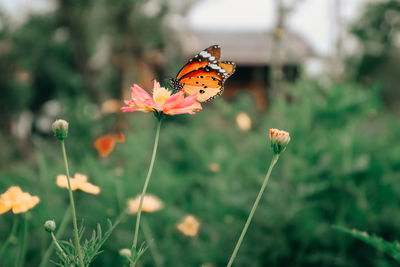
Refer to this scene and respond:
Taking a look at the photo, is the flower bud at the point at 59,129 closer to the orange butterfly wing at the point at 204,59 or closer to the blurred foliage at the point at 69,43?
the orange butterfly wing at the point at 204,59

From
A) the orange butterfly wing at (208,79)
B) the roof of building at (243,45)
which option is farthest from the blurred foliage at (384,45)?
the orange butterfly wing at (208,79)

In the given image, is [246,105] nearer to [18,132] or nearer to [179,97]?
[179,97]

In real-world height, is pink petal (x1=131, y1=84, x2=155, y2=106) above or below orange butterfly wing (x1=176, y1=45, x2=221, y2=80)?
below

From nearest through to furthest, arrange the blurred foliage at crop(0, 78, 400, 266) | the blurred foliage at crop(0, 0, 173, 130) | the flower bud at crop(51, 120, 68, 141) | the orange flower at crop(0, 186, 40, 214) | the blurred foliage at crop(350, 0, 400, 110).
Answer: the flower bud at crop(51, 120, 68, 141) < the orange flower at crop(0, 186, 40, 214) < the blurred foliage at crop(0, 78, 400, 266) < the blurred foliage at crop(0, 0, 173, 130) < the blurred foliage at crop(350, 0, 400, 110)

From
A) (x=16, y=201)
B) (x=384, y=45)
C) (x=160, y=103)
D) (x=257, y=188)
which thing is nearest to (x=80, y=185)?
(x=16, y=201)

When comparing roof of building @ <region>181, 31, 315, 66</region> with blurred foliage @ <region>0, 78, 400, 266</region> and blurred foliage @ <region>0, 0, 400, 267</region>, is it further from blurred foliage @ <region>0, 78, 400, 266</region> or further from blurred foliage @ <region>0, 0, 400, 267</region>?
blurred foliage @ <region>0, 78, 400, 266</region>

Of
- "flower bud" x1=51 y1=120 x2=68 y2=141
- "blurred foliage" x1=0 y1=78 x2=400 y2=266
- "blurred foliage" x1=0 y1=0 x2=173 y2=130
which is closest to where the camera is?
"flower bud" x1=51 y1=120 x2=68 y2=141

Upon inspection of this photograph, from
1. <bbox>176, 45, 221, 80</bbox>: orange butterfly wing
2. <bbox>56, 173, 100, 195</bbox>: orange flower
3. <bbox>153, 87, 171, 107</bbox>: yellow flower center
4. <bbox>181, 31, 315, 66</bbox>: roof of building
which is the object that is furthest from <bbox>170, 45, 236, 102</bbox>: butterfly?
<bbox>181, 31, 315, 66</bbox>: roof of building

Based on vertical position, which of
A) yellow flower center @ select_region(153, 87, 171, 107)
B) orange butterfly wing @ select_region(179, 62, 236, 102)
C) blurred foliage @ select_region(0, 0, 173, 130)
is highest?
blurred foliage @ select_region(0, 0, 173, 130)
